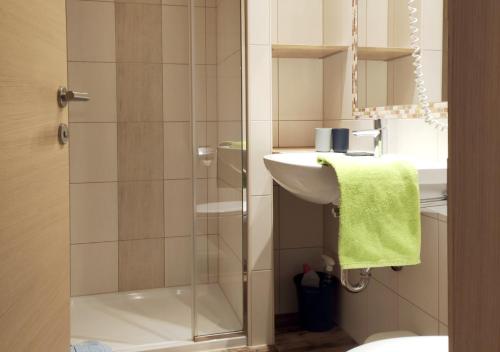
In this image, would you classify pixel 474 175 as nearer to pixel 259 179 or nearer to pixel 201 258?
pixel 259 179

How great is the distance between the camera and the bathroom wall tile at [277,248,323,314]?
8.50ft

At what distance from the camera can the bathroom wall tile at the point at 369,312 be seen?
1.96 meters

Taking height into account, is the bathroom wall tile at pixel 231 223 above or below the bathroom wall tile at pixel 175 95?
below

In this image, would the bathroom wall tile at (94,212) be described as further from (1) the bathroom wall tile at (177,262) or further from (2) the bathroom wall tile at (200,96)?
(2) the bathroom wall tile at (200,96)

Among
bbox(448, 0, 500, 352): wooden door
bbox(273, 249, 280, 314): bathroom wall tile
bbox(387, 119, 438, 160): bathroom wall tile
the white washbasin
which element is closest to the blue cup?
bbox(387, 119, 438, 160): bathroom wall tile

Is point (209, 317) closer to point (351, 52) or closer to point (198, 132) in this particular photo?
point (198, 132)

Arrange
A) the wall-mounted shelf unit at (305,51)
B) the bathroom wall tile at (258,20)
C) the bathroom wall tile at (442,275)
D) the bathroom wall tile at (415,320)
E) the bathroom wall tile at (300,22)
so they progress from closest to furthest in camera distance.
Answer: the bathroom wall tile at (442,275), the bathroom wall tile at (415,320), the bathroom wall tile at (258,20), the wall-mounted shelf unit at (305,51), the bathroom wall tile at (300,22)

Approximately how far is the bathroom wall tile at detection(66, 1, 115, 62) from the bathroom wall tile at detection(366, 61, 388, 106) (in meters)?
1.23

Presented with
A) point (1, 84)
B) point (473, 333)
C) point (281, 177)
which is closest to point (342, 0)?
point (281, 177)

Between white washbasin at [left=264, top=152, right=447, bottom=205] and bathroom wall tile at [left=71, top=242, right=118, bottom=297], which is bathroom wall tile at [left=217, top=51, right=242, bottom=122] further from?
bathroom wall tile at [left=71, top=242, right=118, bottom=297]

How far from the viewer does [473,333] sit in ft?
1.36

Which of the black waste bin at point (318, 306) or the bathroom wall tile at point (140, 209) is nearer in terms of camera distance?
the black waste bin at point (318, 306)

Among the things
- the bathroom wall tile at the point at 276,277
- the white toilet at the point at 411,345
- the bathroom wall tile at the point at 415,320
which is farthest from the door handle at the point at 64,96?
the bathroom wall tile at the point at 276,277

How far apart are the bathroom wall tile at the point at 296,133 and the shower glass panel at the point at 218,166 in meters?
0.40
